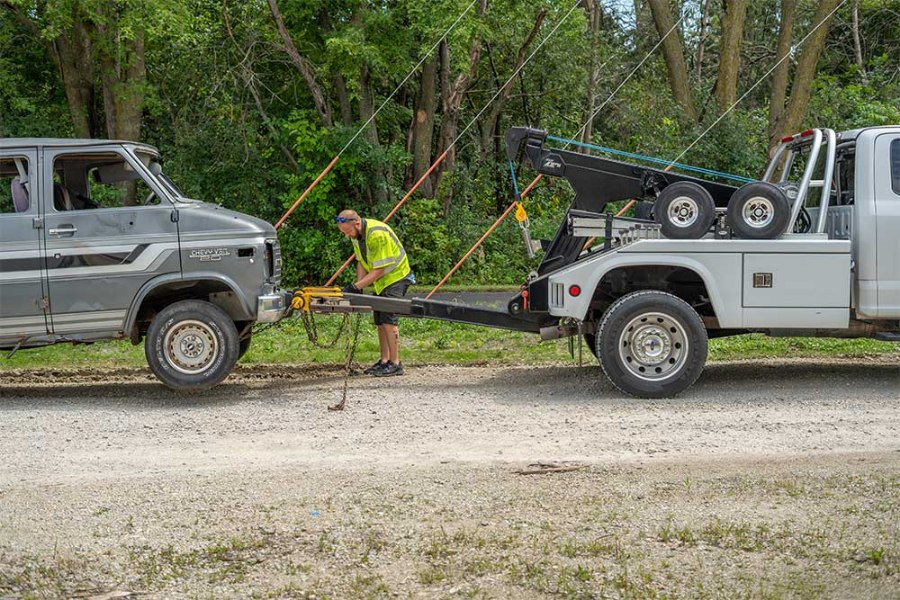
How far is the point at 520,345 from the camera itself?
13.7m

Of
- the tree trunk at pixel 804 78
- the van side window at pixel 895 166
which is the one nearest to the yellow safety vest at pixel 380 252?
the van side window at pixel 895 166

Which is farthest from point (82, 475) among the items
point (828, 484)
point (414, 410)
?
point (828, 484)

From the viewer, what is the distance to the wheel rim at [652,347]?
32.5ft

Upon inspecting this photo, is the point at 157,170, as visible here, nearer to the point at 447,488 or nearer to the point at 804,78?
the point at 447,488

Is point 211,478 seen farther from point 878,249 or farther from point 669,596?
point 878,249

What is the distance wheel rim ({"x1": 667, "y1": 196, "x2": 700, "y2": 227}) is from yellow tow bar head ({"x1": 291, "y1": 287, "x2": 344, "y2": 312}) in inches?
124

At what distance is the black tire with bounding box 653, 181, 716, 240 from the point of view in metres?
9.94

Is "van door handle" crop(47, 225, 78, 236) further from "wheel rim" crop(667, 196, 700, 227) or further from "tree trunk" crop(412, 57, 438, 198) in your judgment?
"tree trunk" crop(412, 57, 438, 198)

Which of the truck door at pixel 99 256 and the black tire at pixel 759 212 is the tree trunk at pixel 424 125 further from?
the black tire at pixel 759 212

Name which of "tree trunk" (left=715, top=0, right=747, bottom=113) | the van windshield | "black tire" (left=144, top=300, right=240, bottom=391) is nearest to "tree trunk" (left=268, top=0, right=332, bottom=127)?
"tree trunk" (left=715, top=0, right=747, bottom=113)

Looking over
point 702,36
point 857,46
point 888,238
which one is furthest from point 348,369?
point 857,46

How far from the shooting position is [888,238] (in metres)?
9.83

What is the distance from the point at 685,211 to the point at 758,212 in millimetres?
620

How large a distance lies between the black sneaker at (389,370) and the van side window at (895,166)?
4999 millimetres
